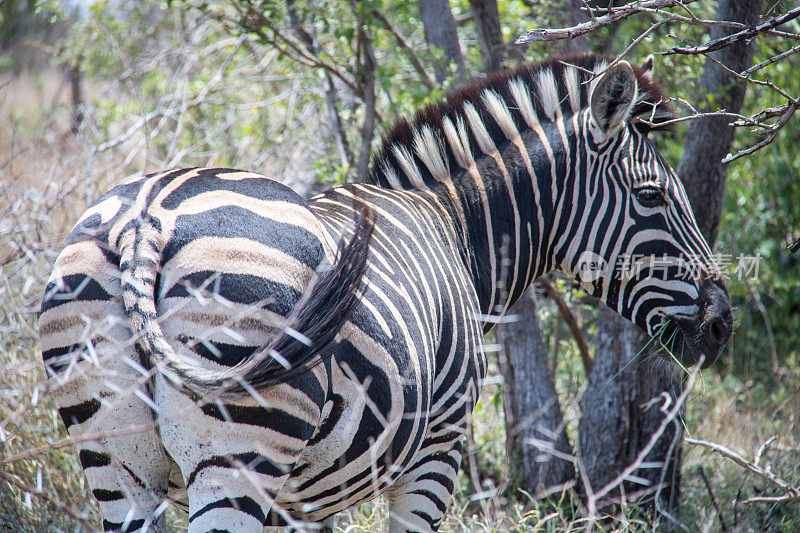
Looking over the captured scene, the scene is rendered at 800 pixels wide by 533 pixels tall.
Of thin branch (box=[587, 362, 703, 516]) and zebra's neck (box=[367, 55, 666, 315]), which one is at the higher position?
zebra's neck (box=[367, 55, 666, 315])

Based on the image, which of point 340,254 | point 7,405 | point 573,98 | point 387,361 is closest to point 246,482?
point 387,361

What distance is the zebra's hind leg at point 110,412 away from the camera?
1.75 m

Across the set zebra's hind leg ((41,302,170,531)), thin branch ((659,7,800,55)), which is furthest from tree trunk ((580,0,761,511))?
zebra's hind leg ((41,302,170,531))

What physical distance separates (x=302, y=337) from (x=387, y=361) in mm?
468

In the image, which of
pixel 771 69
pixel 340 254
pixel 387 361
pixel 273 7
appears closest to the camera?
pixel 340 254

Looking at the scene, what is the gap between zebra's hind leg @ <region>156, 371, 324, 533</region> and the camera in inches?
68.0

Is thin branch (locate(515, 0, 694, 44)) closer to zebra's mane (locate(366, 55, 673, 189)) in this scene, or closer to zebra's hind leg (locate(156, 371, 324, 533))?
zebra's mane (locate(366, 55, 673, 189))

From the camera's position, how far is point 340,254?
1.95 m

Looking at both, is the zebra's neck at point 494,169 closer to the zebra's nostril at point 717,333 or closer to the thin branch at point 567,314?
the zebra's nostril at point 717,333

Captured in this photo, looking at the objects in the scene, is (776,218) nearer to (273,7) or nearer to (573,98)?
(573,98)

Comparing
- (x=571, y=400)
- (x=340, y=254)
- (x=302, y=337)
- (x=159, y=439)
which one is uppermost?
(x=340, y=254)

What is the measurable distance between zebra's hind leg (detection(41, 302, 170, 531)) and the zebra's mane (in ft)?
5.09

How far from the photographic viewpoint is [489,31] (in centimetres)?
427

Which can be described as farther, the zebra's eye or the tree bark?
the tree bark
